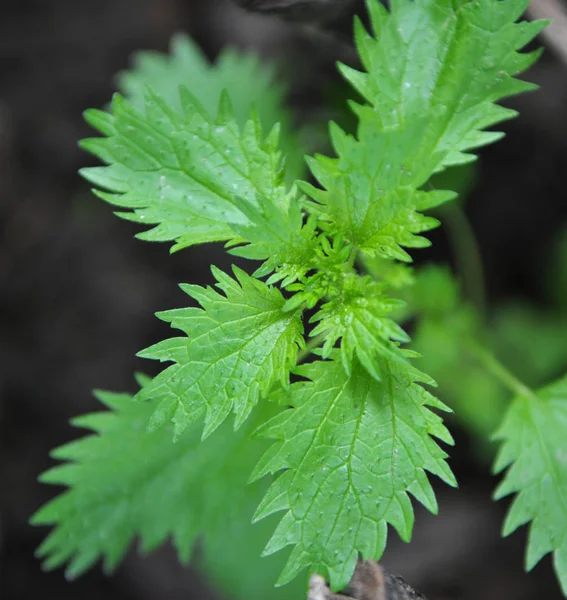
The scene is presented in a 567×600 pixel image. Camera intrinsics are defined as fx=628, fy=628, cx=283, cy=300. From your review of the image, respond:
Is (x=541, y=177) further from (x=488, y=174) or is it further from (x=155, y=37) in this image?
(x=155, y=37)

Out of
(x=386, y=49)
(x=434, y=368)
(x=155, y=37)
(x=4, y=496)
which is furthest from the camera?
(x=155, y=37)

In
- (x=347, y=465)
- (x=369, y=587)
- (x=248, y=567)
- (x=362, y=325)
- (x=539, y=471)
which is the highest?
(x=362, y=325)

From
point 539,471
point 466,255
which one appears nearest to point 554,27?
point 466,255

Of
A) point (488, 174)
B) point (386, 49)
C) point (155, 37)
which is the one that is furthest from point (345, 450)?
point (155, 37)

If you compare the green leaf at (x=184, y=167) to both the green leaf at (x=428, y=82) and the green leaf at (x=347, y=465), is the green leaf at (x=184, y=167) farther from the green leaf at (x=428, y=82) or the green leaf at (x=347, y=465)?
the green leaf at (x=347, y=465)

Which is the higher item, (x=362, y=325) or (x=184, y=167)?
(x=184, y=167)

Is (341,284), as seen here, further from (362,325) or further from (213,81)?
(213,81)

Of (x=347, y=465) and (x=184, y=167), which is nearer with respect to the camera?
(x=347, y=465)
